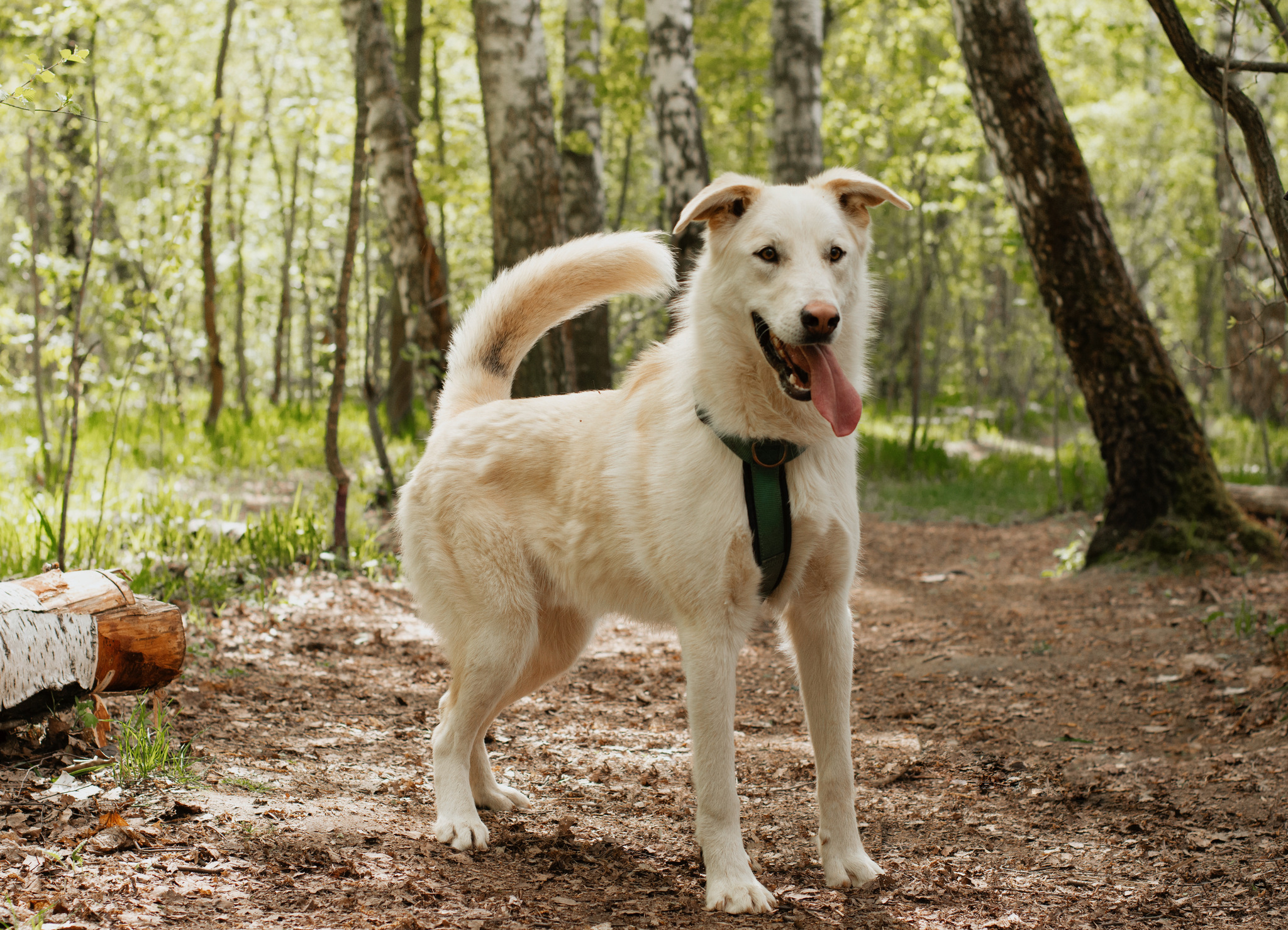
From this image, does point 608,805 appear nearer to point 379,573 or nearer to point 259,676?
point 259,676

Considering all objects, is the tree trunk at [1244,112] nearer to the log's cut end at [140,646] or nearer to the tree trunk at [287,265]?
the log's cut end at [140,646]

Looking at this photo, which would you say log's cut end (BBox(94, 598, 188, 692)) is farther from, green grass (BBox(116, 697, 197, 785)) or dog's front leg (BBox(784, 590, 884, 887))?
dog's front leg (BBox(784, 590, 884, 887))

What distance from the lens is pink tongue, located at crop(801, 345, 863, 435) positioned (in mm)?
2412

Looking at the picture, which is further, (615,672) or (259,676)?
(615,672)

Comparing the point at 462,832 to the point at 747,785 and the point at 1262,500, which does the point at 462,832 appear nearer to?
the point at 747,785

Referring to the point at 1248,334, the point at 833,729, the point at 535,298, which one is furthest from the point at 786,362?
the point at 1248,334

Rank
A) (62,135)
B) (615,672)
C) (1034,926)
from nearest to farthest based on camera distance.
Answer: (1034,926) → (615,672) → (62,135)

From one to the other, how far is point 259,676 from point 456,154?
5376mm

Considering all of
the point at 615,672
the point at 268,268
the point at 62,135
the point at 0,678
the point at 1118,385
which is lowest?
the point at 615,672

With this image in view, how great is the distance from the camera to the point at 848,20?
51.4 feet

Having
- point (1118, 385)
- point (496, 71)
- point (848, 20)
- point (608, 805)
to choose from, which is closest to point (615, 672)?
point (608, 805)

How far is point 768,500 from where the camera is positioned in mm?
2477

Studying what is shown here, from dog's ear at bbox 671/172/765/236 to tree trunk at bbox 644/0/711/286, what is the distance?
181 inches

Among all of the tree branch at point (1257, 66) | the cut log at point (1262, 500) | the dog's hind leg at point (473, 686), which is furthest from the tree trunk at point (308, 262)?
the cut log at point (1262, 500)
